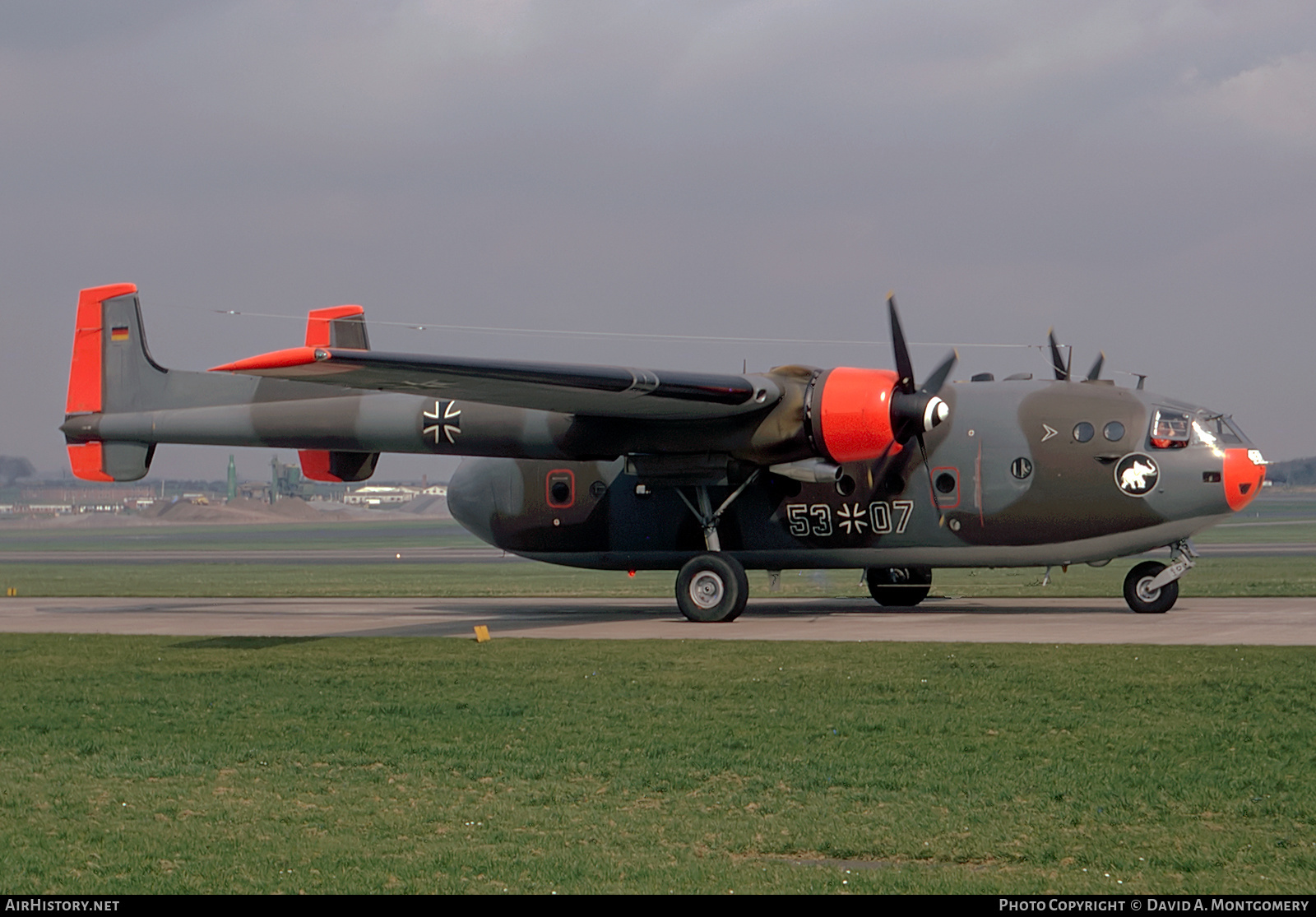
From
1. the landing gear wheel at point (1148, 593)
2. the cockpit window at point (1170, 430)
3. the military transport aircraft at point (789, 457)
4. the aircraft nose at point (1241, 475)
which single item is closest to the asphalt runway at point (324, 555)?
the military transport aircraft at point (789, 457)

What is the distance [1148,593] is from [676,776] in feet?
55.8

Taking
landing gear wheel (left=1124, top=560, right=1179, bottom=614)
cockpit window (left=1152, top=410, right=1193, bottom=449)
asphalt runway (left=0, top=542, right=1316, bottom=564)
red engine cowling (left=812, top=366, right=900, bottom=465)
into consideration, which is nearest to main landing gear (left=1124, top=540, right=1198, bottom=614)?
landing gear wheel (left=1124, top=560, right=1179, bottom=614)

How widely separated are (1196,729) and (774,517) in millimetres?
14440

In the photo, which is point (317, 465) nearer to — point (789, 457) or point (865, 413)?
point (789, 457)

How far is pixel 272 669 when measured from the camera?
1781 centimetres

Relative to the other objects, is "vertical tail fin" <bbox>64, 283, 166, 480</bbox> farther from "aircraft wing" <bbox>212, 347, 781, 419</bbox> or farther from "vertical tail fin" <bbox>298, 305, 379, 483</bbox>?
"aircraft wing" <bbox>212, 347, 781, 419</bbox>

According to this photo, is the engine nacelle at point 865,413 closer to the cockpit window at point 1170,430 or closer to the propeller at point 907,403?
the propeller at point 907,403

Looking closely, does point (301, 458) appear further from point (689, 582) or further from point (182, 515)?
point (182, 515)

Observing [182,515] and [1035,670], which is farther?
[182,515]

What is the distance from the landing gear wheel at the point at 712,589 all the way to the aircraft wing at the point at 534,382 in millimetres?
3091

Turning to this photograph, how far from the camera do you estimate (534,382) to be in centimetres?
2114

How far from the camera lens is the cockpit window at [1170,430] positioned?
2373cm
